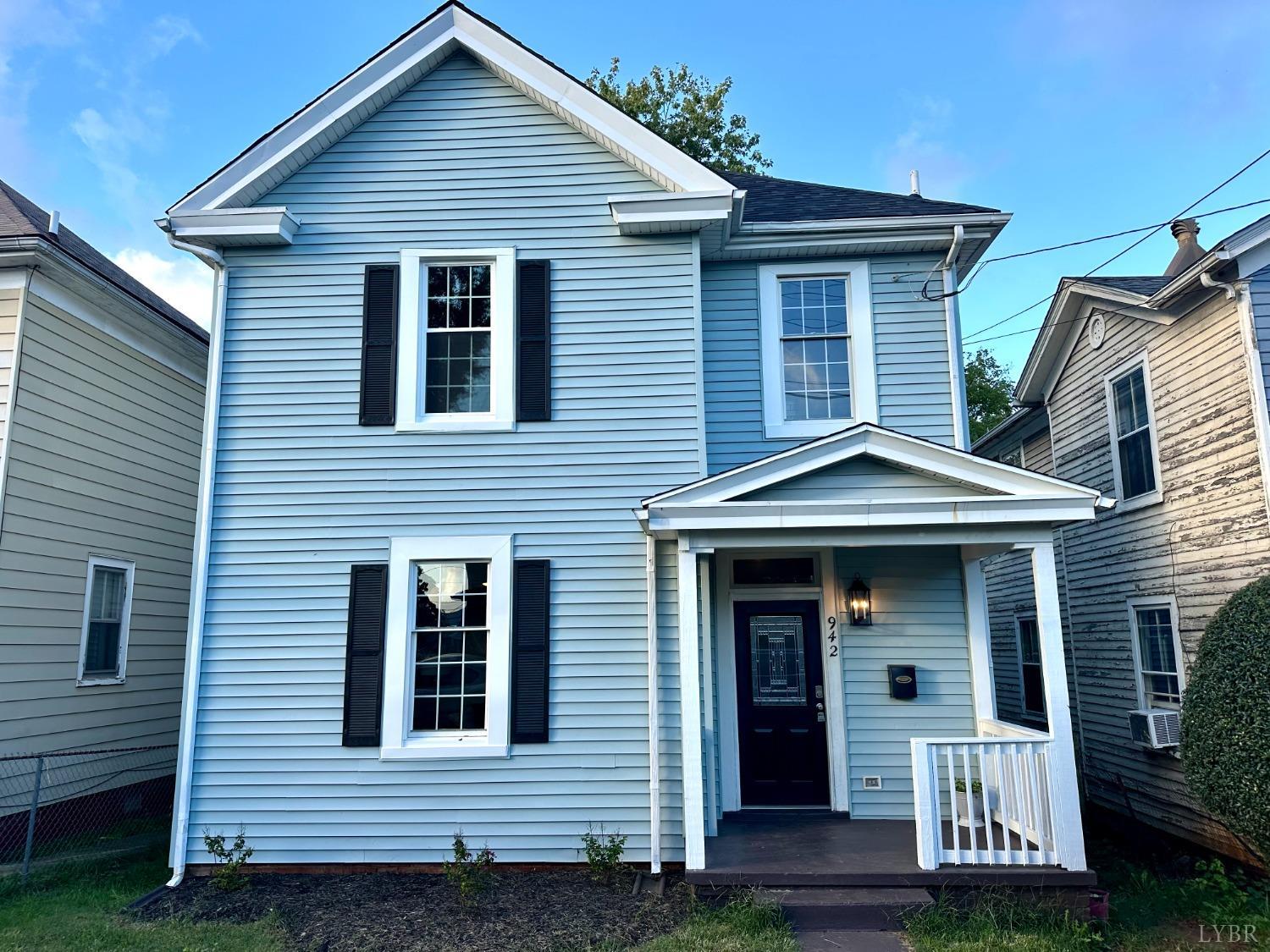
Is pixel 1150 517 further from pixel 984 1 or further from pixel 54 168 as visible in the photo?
pixel 54 168

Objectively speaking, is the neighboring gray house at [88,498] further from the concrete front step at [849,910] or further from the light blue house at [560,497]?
the concrete front step at [849,910]

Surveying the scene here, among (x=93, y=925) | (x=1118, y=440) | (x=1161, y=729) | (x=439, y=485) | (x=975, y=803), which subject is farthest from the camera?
(x=1118, y=440)

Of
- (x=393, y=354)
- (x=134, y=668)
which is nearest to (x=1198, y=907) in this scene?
(x=393, y=354)

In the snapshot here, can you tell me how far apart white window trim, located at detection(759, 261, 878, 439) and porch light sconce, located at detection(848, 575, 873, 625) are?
4.58 feet

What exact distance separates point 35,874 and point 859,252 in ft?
28.8

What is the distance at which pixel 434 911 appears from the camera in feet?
19.0

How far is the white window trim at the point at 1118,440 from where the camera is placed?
Answer: 8719 millimetres

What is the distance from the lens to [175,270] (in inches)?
845

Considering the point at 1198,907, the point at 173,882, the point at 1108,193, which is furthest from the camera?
the point at 1108,193

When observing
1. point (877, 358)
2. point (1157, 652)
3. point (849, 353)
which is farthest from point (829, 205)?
point (1157, 652)

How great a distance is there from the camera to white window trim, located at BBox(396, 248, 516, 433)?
23.5 feet

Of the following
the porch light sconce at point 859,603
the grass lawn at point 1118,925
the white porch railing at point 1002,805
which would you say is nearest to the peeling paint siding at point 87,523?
the porch light sconce at point 859,603

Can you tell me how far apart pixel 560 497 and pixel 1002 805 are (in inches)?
159

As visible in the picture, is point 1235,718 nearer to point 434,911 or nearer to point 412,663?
point 434,911
